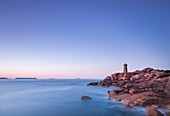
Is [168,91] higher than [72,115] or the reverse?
higher

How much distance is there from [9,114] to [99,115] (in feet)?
45.7

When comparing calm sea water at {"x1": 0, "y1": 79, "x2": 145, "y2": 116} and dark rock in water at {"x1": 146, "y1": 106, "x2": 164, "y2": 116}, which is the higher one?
dark rock in water at {"x1": 146, "y1": 106, "x2": 164, "y2": 116}

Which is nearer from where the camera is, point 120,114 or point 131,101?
point 120,114

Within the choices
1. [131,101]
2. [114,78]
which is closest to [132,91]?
[131,101]

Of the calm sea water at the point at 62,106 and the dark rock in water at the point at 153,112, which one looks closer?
the dark rock in water at the point at 153,112

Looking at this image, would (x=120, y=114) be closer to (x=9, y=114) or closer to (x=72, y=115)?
(x=72, y=115)

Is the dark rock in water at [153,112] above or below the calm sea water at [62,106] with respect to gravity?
above

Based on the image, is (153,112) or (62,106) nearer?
(153,112)

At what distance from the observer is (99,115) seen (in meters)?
24.4

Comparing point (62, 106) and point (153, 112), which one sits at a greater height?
point (153, 112)

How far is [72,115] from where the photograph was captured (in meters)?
24.8

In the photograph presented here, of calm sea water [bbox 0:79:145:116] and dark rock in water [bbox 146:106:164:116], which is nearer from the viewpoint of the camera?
dark rock in water [bbox 146:106:164:116]

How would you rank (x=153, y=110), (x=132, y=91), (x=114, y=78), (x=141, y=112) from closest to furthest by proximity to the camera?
1. (x=153, y=110)
2. (x=141, y=112)
3. (x=132, y=91)
4. (x=114, y=78)

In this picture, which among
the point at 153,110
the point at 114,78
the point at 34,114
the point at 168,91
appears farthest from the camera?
the point at 114,78
